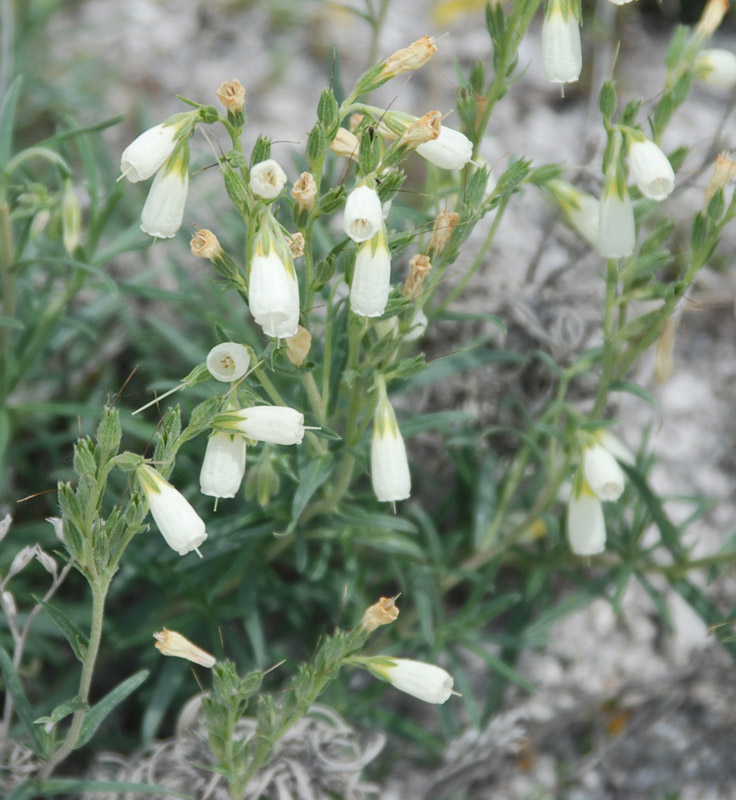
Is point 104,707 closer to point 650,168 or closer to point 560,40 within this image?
point 650,168

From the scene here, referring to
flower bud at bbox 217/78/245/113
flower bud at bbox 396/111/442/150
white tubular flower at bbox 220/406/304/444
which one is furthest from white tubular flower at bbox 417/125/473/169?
white tubular flower at bbox 220/406/304/444

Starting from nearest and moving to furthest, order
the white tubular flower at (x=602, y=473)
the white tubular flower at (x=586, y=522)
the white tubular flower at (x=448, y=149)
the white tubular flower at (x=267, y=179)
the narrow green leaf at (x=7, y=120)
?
the white tubular flower at (x=267, y=179) → the white tubular flower at (x=448, y=149) → the white tubular flower at (x=602, y=473) → the white tubular flower at (x=586, y=522) → the narrow green leaf at (x=7, y=120)

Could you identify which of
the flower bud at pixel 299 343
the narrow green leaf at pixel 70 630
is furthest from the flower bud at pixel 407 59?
the narrow green leaf at pixel 70 630

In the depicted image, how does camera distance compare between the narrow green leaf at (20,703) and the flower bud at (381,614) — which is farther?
the narrow green leaf at (20,703)

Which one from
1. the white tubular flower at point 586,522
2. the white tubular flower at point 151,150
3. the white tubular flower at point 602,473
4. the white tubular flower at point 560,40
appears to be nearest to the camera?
the white tubular flower at point 151,150

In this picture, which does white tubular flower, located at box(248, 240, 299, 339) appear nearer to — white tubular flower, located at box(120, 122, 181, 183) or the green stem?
white tubular flower, located at box(120, 122, 181, 183)

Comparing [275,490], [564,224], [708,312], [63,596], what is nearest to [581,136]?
[564,224]

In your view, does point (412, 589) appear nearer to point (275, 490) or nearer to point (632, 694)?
point (275, 490)

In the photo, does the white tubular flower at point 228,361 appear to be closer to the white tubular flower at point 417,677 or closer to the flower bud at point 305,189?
the flower bud at point 305,189
